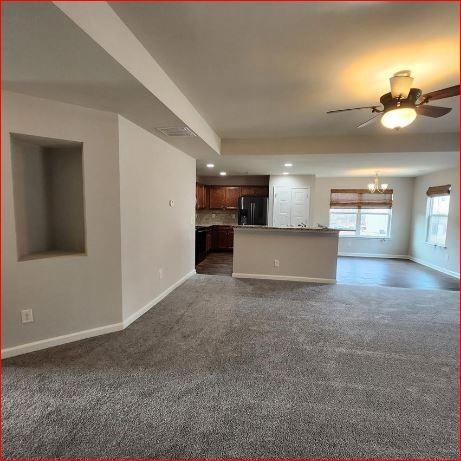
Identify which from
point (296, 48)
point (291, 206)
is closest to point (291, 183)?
point (291, 206)

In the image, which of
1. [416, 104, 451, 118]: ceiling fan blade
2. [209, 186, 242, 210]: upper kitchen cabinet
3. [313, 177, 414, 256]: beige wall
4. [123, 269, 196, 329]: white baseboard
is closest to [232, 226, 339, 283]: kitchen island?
[123, 269, 196, 329]: white baseboard

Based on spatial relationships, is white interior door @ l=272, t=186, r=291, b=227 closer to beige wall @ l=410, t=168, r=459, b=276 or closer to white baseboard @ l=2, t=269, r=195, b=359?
beige wall @ l=410, t=168, r=459, b=276

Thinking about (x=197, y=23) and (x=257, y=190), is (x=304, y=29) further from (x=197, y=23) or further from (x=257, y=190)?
(x=257, y=190)

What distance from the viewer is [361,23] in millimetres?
1608

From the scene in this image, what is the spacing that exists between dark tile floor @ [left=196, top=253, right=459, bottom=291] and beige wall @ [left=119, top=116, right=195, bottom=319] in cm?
145

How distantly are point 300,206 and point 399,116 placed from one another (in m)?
4.82

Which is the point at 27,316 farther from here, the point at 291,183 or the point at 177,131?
the point at 291,183

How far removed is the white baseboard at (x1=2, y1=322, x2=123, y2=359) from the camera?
2.23 metres

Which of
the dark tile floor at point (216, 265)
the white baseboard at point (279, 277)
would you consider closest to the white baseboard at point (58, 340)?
the white baseboard at point (279, 277)

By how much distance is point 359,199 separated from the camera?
7.63 m

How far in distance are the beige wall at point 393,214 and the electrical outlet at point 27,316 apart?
6758mm

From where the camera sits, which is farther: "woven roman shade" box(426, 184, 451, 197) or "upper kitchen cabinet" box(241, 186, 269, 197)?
"upper kitchen cabinet" box(241, 186, 269, 197)

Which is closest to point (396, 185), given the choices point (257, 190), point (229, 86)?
point (257, 190)

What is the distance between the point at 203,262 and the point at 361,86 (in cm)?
479
